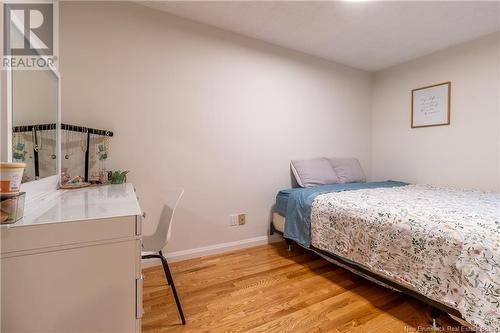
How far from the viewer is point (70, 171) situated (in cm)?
186

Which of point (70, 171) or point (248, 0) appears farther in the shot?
point (248, 0)

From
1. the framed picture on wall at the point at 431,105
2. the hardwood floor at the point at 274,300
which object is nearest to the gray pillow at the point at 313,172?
the hardwood floor at the point at 274,300

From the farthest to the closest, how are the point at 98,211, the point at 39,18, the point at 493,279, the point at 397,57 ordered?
the point at 397,57 → the point at 39,18 → the point at 493,279 → the point at 98,211

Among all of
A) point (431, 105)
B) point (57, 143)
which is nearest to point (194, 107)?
point (57, 143)

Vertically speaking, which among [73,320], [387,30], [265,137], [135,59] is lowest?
[73,320]

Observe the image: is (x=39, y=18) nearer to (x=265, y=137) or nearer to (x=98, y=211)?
(x=98, y=211)

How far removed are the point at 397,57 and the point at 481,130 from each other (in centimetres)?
128

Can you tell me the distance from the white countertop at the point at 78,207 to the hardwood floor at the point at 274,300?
0.81m

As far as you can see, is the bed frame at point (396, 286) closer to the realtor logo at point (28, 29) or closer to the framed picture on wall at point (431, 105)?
the framed picture on wall at point (431, 105)

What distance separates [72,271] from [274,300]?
128cm

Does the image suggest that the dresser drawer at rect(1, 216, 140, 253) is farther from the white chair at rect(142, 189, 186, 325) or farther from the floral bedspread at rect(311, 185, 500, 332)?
the floral bedspread at rect(311, 185, 500, 332)

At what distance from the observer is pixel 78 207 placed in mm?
1102

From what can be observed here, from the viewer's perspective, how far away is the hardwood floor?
1440 mm

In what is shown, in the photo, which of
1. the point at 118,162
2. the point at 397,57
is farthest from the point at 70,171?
the point at 397,57
